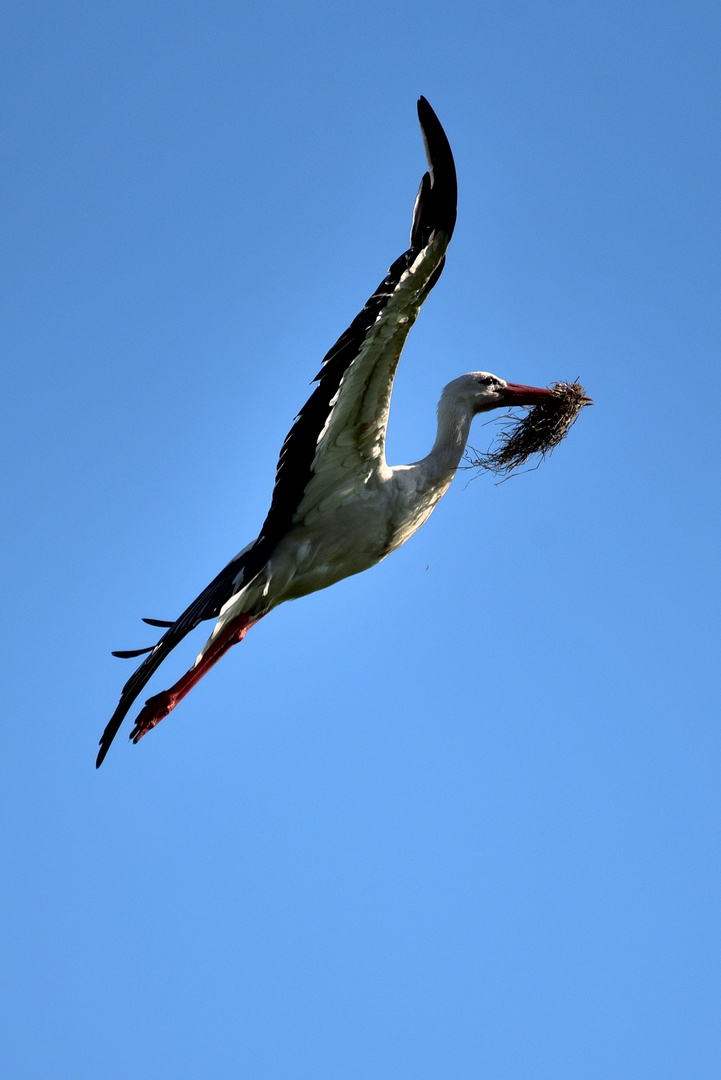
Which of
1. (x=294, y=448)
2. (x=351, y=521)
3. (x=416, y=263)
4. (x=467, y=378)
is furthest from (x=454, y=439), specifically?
(x=416, y=263)

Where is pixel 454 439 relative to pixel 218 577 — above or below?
above

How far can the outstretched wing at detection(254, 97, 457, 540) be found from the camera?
14.3 ft

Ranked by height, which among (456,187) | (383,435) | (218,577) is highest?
(456,187)

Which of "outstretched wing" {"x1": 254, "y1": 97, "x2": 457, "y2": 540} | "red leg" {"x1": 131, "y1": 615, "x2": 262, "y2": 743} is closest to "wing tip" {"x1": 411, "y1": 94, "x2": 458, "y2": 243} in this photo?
"outstretched wing" {"x1": 254, "y1": 97, "x2": 457, "y2": 540}

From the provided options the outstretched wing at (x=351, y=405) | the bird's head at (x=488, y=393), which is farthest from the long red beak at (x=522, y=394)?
the outstretched wing at (x=351, y=405)

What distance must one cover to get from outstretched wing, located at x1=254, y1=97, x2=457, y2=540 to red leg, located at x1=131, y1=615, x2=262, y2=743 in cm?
42

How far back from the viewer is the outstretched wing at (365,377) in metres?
4.37

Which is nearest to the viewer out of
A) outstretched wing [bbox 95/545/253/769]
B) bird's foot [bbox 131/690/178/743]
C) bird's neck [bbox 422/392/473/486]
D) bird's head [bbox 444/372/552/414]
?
outstretched wing [bbox 95/545/253/769]

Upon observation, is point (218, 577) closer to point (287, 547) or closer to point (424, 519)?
point (287, 547)

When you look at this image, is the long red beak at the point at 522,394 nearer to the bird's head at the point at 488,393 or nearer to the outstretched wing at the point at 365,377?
the bird's head at the point at 488,393

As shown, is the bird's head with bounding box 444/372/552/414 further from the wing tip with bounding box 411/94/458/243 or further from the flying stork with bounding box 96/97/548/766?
the wing tip with bounding box 411/94/458/243

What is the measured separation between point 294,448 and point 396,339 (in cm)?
61

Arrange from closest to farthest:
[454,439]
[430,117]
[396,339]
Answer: [430,117]
[396,339]
[454,439]

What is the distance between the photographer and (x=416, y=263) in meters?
4.35
